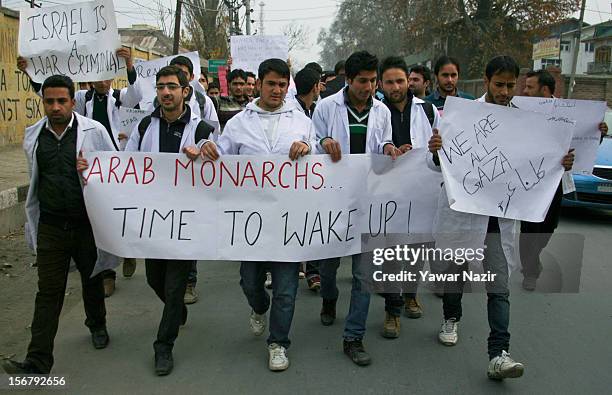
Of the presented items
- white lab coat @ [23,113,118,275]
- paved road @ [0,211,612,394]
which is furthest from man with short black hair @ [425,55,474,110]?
white lab coat @ [23,113,118,275]

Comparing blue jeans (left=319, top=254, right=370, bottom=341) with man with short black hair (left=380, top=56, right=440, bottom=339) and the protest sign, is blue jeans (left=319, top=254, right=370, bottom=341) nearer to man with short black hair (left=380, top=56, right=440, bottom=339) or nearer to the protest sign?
man with short black hair (left=380, top=56, right=440, bottom=339)

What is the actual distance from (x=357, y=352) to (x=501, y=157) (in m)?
1.57

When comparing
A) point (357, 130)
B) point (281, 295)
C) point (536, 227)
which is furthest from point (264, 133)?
point (536, 227)

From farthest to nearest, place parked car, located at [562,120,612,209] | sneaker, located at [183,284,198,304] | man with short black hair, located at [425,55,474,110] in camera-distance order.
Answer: parked car, located at [562,120,612,209] < man with short black hair, located at [425,55,474,110] < sneaker, located at [183,284,198,304]

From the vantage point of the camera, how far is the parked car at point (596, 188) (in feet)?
27.7

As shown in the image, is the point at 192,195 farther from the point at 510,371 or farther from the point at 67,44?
the point at 510,371

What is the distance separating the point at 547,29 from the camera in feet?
114

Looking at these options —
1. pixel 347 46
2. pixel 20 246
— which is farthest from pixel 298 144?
pixel 347 46

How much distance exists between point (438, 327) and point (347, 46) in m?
76.1

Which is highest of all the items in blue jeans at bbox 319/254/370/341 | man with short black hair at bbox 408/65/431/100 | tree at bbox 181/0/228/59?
tree at bbox 181/0/228/59

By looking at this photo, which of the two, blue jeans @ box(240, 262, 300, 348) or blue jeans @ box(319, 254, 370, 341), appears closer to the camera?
blue jeans @ box(240, 262, 300, 348)

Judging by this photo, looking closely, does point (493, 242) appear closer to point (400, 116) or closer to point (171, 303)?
point (400, 116)

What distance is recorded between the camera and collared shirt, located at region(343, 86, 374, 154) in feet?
13.4

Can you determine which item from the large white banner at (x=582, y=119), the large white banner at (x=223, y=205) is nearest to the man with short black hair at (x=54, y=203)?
the large white banner at (x=223, y=205)
